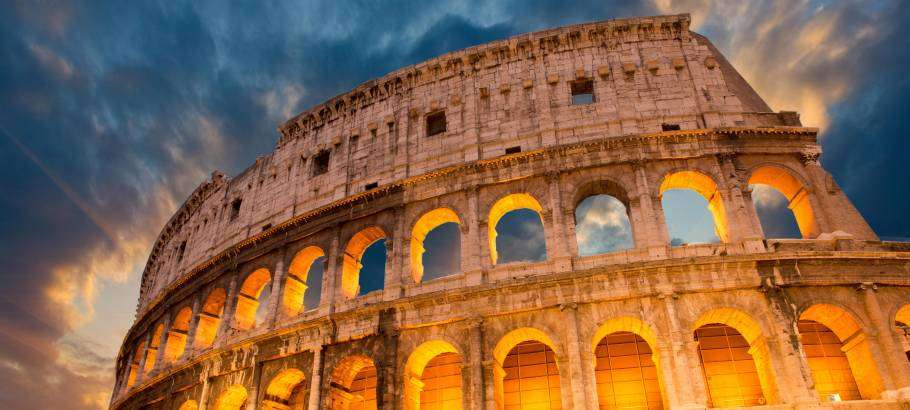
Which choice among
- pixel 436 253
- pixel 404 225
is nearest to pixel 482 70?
pixel 404 225

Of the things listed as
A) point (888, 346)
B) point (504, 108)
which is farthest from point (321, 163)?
point (888, 346)

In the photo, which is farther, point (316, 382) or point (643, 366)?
point (316, 382)

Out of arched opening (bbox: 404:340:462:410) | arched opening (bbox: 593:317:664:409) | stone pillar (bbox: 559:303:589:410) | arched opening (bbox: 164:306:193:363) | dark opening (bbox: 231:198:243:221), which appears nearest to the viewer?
stone pillar (bbox: 559:303:589:410)

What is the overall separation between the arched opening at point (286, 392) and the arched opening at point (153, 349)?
9.21m

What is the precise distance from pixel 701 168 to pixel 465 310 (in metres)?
8.25

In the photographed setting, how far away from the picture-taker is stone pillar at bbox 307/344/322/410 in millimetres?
17000

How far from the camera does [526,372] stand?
16688 mm

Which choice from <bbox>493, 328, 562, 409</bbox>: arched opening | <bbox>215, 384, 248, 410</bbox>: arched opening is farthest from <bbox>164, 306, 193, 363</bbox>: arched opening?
<bbox>493, 328, 562, 409</bbox>: arched opening

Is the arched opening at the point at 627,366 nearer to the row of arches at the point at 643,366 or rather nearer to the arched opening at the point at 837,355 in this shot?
the row of arches at the point at 643,366

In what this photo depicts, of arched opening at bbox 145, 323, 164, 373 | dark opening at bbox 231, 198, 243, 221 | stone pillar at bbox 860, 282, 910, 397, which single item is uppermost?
dark opening at bbox 231, 198, 243, 221

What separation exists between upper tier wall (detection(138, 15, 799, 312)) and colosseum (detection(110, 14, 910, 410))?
0.24 ft

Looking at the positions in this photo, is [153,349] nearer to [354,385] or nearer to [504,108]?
[354,385]

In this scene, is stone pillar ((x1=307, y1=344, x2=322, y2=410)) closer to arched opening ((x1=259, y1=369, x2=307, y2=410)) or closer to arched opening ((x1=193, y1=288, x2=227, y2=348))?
arched opening ((x1=259, y1=369, x2=307, y2=410))

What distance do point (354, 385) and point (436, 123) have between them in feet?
31.3
